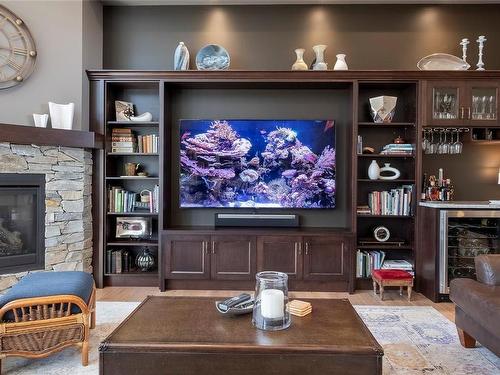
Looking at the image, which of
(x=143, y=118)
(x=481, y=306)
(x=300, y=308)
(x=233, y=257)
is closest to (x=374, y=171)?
(x=233, y=257)

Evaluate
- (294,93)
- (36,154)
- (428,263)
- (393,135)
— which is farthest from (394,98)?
(36,154)

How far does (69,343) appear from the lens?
2.33m

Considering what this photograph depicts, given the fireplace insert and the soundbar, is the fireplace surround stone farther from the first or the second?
the soundbar

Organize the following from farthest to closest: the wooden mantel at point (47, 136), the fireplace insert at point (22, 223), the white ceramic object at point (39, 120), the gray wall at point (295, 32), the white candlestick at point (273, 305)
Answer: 1. the gray wall at point (295, 32)
2. the white ceramic object at point (39, 120)
3. the fireplace insert at point (22, 223)
4. the wooden mantel at point (47, 136)
5. the white candlestick at point (273, 305)

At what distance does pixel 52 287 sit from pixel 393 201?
3321 mm

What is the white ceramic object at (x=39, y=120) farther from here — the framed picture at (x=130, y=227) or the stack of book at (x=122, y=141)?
the framed picture at (x=130, y=227)

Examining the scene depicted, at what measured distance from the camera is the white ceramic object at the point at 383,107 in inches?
159

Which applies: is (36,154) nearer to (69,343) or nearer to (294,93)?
(69,343)

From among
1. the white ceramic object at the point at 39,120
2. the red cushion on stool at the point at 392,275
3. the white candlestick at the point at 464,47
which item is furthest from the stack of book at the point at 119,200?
the white candlestick at the point at 464,47

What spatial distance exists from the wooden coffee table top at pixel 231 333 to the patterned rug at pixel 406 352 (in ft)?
1.95

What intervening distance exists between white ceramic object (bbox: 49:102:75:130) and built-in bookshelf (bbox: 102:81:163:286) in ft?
1.29

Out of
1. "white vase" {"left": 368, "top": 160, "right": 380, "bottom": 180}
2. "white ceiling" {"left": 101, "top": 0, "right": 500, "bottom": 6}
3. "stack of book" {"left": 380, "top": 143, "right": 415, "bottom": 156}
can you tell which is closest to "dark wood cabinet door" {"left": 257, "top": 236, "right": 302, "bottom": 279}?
"white vase" {"left": 368, "top": 160, "right": 380, "bottom": 180}

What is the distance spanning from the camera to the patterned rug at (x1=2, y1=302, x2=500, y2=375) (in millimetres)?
2291

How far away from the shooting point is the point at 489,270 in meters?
2.51
